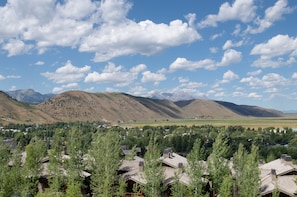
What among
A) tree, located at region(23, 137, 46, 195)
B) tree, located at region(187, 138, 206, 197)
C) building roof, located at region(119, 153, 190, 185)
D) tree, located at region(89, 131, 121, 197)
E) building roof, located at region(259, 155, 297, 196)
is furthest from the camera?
tree, located at region(23, 137, 46, 195)

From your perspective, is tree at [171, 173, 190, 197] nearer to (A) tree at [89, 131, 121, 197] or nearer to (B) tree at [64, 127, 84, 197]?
(A) tree at [89, 131, 121, 197]

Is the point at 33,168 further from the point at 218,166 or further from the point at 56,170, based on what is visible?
the point at 218,166

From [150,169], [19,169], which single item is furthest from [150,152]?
[19,169]

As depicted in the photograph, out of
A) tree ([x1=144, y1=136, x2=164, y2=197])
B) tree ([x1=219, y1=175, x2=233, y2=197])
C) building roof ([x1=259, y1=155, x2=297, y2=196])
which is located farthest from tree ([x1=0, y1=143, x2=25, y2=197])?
building roof ([x1=259, y1=155, x2=297, y2=196])

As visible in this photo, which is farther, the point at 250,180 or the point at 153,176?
the point at 153,176

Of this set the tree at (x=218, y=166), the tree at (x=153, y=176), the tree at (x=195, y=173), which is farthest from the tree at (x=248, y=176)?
the tree at (x=153, y=176)

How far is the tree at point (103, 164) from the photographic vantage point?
48000 mm

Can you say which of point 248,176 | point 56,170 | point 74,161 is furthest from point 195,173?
point 56,170

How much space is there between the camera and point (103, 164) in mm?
49875

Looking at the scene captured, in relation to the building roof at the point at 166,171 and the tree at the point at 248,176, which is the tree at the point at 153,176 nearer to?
the building roof at the point at 166,171

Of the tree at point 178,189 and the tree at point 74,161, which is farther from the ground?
the tree at point 74,161

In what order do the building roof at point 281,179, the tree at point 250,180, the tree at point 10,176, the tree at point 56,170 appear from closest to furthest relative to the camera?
the tree at point 10,176
the tree at point 250,180
the building roof at point 281,179
the tree at point 56,170

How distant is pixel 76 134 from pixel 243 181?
26209 mm

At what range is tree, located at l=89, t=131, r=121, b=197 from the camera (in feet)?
157
